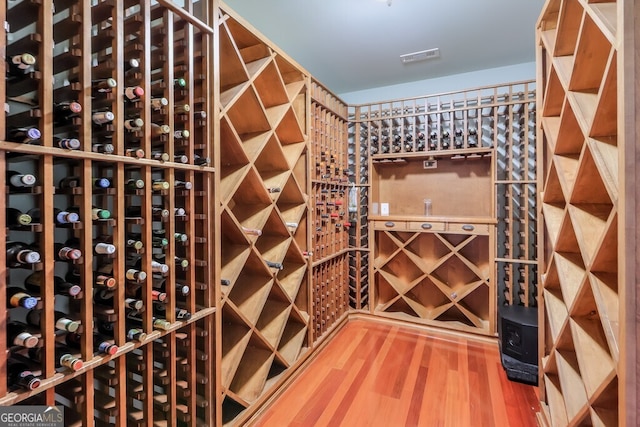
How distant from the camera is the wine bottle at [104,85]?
0.91 m

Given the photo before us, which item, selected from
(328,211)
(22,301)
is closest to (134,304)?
(22,301)

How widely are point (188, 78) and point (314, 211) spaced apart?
53.8 inches

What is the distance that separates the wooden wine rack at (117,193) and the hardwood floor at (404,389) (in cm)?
71

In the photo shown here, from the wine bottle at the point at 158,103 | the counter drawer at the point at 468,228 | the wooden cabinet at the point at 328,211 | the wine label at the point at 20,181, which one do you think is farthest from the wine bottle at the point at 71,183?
the counter drawer at the point at 468,228

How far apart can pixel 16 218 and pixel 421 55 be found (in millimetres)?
2791

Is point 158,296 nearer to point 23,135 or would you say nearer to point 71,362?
point 71,362

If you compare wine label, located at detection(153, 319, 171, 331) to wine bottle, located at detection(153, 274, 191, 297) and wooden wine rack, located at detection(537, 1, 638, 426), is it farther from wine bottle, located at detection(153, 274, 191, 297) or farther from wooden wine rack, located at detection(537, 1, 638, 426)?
wooden wine rack, located at detection(537, 1, 638, 426)

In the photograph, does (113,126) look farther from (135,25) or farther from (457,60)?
(457,60)

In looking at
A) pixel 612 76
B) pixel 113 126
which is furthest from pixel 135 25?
pixel 612 76

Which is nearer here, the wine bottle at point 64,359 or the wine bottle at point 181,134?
the wine bottle at point 64,359

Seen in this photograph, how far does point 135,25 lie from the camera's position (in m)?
1.06

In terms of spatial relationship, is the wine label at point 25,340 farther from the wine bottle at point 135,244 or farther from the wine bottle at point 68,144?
the wine bottle at point 68,144

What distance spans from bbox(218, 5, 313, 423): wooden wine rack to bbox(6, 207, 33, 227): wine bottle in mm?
698

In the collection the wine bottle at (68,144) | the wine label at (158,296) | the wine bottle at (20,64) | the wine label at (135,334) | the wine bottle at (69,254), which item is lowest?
the wine label at (135,334)
